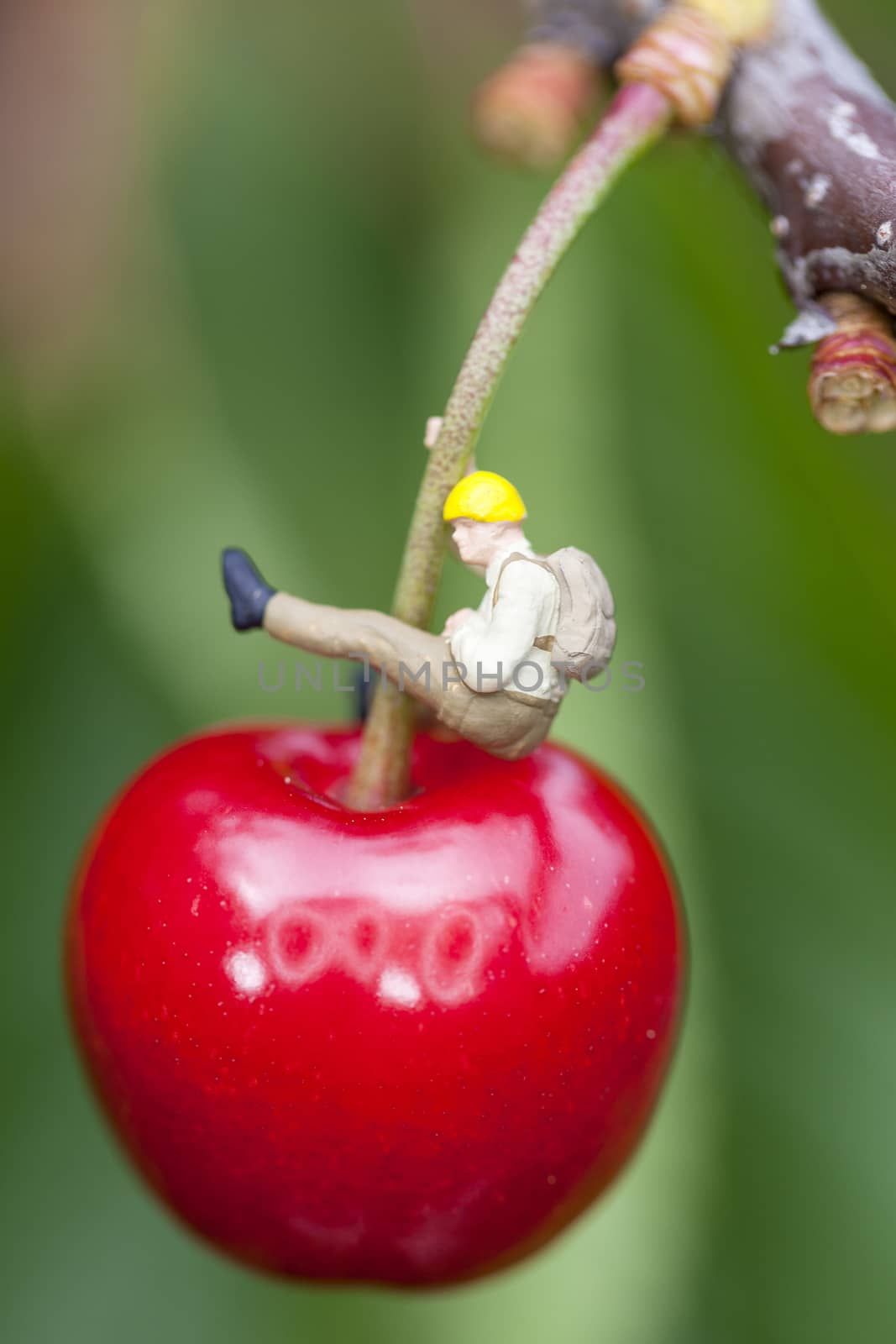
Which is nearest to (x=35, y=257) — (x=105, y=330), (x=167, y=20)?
(x=105, y=330)

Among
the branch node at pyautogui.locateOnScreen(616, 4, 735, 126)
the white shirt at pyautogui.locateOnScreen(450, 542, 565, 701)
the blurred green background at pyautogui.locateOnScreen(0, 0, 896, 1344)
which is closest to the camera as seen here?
the white shirt at pyautogui.locateOnScreen(450, 542, 565, 701)

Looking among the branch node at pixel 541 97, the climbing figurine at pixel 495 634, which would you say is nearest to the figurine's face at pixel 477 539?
the climbing figurine at pixel 495 634

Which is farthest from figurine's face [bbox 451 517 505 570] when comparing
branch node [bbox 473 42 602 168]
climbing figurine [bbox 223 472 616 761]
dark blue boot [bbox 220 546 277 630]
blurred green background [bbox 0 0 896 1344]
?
blurred green background [bbox 0 0 896 1344]

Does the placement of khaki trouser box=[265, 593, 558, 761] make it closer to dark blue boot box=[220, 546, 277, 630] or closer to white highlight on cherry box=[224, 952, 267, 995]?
dark blue boot box=[220, 546, 277, 630]

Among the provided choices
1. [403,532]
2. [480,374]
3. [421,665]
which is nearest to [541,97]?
[480,374]

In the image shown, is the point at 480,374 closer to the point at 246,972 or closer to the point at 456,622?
the point at 456,622

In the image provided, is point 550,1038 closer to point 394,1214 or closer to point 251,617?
point 394,1214
